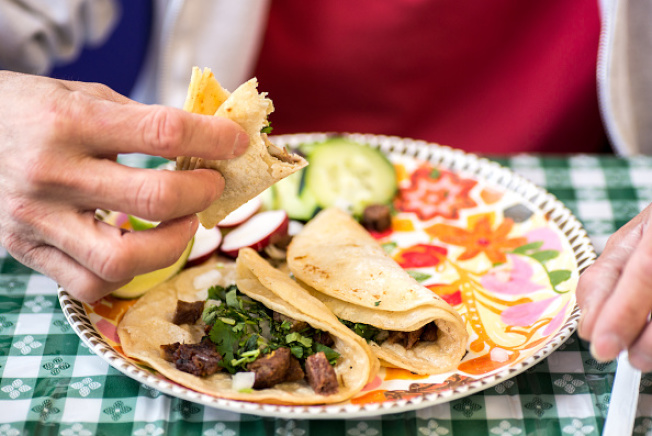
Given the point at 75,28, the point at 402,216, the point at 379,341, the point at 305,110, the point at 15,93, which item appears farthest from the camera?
the point at 305,110

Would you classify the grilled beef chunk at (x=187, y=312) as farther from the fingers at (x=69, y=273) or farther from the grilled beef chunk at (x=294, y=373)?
the grilled beef chunk at (x=294, y=373)

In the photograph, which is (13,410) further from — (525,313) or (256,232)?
(525,313)

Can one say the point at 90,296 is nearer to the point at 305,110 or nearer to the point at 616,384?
the point at 616,384

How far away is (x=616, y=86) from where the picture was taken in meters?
3.34

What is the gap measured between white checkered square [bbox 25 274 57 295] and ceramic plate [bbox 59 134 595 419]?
0.32 m

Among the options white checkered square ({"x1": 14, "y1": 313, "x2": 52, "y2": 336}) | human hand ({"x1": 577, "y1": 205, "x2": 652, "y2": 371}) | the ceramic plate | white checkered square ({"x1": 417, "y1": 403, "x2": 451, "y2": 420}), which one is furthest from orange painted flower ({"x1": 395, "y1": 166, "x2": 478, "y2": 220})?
white checkered square ({"x1": 14, "y1": 313, "x2": 52, "y2": 336})

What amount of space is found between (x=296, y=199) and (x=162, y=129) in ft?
4.50

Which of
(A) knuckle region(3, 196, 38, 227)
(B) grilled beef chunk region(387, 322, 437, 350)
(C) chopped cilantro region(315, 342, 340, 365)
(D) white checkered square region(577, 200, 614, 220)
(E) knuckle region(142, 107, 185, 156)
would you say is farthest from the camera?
(D) white checkered square region(577, 200, 614, 220)

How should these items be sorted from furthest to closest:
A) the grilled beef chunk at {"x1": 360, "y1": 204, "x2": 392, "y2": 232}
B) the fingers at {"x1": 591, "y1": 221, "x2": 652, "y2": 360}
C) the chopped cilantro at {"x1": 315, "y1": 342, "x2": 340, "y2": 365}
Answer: the grilled beef chunk at {"x1": 360, "y1": 204, "x2": 392, "y2": 232} < the chopped cilantro at {"x1": 315, "y1": 342, "x2": 340, "y2": 365} < the fingers at {"x1": 591, "y1": 221, "x2": 652, "y2": 360}

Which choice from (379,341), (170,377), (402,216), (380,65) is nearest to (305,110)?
(380,65)

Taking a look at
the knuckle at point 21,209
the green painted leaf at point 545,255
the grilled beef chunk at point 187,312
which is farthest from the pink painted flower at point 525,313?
the knuckle at point 21,209

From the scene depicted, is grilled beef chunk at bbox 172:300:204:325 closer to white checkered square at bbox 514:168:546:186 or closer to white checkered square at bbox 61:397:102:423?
white checkered square at bbox 61:397:102:423

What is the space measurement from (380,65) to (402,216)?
1.31 metres

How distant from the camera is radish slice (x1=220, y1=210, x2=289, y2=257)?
2625 millimetres
